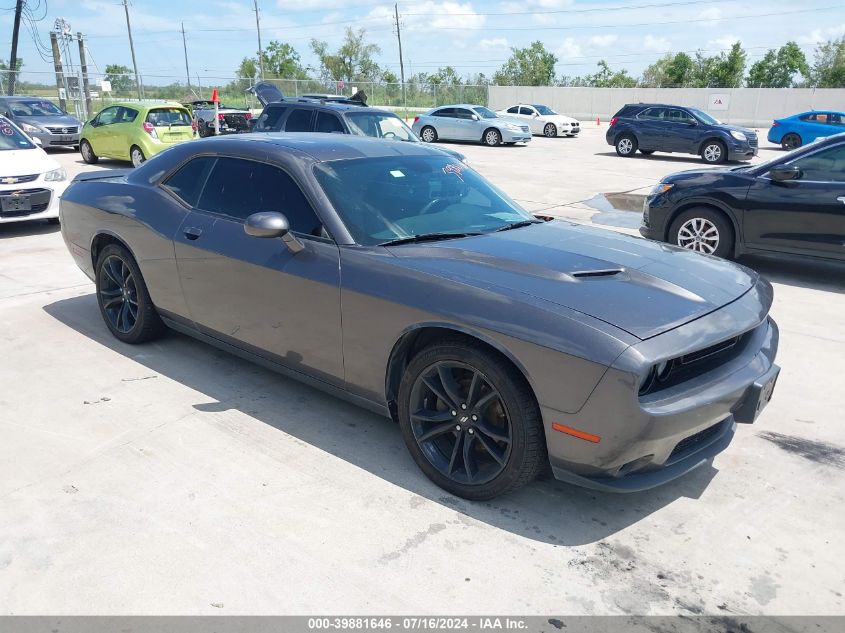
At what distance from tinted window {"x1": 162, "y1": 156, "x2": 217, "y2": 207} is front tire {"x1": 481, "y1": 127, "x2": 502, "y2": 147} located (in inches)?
845

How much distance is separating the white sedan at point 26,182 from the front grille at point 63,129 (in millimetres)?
10268

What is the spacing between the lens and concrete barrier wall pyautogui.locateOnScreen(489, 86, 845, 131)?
40.5m

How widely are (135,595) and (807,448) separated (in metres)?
3.48

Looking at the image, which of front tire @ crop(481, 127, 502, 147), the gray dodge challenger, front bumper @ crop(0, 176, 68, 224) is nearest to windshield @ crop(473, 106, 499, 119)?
front tire @ crop(481, 127, 502, 147)

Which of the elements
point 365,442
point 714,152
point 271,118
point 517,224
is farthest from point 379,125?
point 714,152

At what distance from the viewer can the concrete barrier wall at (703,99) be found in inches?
1594

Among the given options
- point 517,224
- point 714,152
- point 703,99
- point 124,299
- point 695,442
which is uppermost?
point 703,99

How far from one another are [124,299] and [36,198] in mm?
5121

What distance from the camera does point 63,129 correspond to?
19250mm

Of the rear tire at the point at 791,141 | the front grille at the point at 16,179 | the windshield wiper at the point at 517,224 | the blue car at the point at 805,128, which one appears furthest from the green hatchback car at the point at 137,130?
the rear tire at the point at 791,141

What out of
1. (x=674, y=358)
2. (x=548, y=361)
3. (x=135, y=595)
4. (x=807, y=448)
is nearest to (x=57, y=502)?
(x=135, y=595)

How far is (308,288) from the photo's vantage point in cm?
372

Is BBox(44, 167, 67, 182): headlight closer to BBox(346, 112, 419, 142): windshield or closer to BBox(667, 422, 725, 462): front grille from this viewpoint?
BBox(346, 112, 419, 142): windshield

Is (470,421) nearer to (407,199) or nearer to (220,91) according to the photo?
(407,199)
